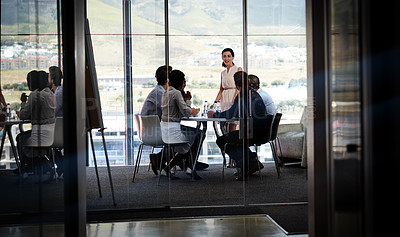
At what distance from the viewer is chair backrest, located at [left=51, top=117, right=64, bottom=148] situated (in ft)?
7.93

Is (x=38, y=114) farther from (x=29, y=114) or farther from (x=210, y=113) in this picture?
(x=210, y=113)

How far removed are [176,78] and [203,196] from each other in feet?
3.82

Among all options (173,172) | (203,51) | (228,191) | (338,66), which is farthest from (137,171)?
(338,66)

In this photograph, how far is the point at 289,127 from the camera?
190 inches

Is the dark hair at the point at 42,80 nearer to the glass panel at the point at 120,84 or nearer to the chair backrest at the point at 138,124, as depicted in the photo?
the glass panel at the point at 120,84

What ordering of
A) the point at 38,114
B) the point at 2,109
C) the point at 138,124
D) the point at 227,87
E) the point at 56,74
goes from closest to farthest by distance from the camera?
1. the point at 2,109
2. the point at 38,114
3. the point at 56,74
4. the point at 138,124
5. the point at 227,87

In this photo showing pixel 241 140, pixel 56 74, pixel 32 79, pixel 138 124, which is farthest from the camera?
pixel 241 140

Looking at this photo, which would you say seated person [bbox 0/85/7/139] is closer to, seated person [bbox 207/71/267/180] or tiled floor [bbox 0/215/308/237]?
tiled floor [bbox 0/215/308/237]

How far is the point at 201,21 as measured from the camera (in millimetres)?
4840

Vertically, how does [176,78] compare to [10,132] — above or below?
above

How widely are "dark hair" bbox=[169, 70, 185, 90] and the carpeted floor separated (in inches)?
33.0

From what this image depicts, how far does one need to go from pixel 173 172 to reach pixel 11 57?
313 centimetres

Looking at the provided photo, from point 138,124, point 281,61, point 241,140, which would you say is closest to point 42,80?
point 138,124

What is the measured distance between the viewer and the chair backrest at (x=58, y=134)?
2.42 metres
